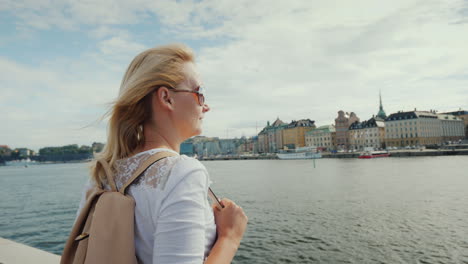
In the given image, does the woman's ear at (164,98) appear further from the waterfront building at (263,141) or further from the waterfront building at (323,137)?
the waterfront building at (263,141)

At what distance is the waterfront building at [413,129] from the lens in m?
96.2

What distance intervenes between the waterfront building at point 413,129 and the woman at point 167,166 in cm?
10728

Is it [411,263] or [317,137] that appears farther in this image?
[317,137]

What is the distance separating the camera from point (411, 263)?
9289mm

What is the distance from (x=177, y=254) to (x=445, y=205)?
1976cm

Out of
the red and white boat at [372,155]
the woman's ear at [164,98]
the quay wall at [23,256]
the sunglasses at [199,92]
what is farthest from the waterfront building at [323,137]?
the woman's ear at [164,98]

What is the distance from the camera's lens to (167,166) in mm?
1042

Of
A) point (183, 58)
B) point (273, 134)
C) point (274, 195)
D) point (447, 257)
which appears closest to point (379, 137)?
point (273, 134)

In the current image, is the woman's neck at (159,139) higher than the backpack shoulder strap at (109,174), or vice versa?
the woman's neck at (159,139)

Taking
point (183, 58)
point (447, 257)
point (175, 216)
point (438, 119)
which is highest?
point (438, 119)

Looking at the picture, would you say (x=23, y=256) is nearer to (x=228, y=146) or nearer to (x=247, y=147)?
(x=247, y=147)

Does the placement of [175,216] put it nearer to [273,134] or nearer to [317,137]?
[317,137]

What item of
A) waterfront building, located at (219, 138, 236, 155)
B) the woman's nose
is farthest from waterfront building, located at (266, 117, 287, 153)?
the woman's nose

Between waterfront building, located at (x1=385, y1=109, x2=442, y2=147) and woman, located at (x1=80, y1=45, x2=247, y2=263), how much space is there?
107 metres
